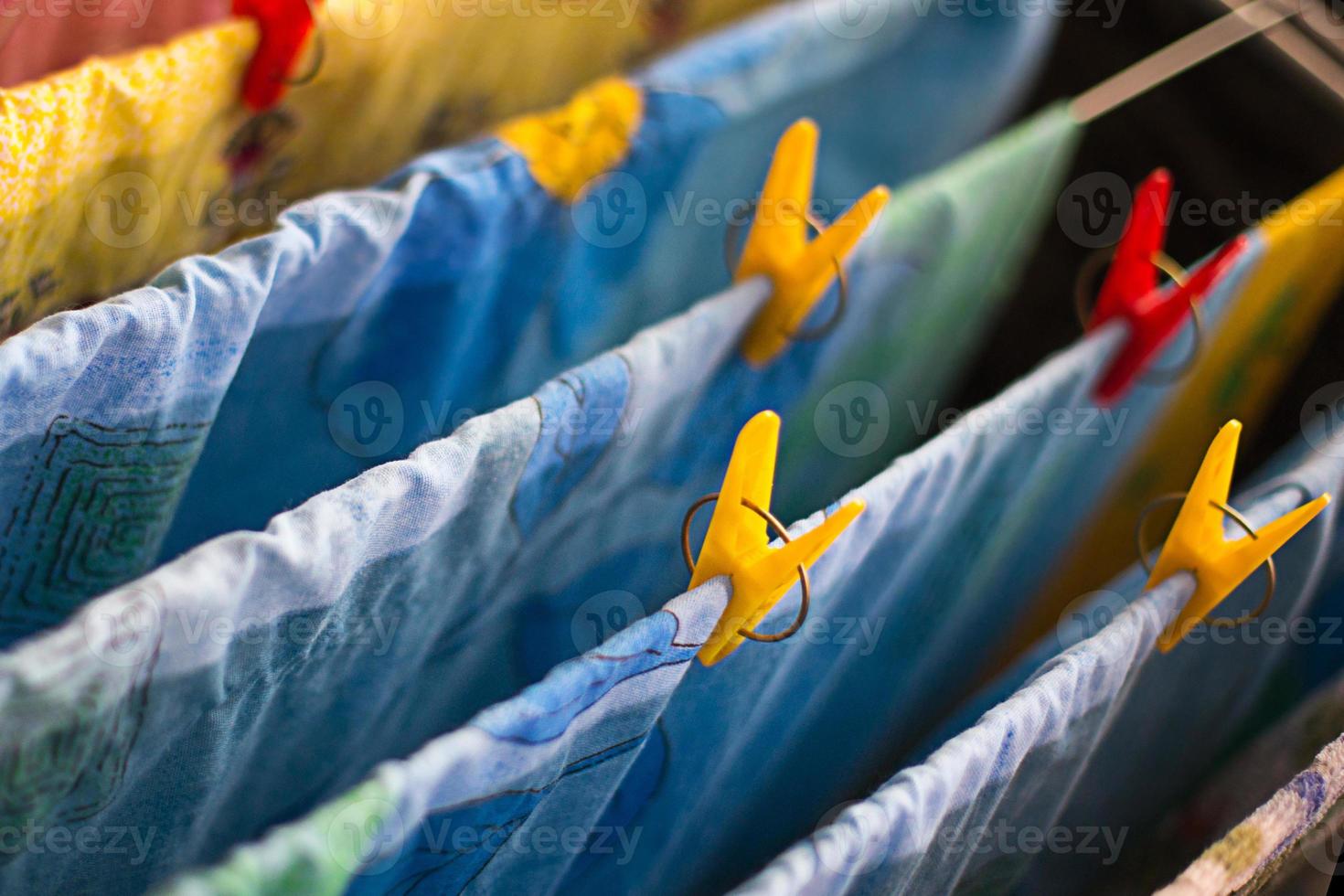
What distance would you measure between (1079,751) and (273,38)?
57 centimetres

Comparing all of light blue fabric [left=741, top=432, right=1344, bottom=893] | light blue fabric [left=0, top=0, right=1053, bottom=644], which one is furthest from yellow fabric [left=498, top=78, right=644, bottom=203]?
light blue fabric [left=741, top=432, right=1344, bottom=893]

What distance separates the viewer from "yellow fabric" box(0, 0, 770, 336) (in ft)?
1.86

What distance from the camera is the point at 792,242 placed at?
660mm

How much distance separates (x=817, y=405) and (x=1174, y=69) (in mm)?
441

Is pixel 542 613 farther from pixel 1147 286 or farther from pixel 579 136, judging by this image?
pixel 1147 286

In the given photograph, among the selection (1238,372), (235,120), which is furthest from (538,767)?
(1238,372)

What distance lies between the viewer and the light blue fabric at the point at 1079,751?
1.65 feet

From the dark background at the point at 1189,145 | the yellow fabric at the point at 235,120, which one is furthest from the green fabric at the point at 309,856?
the dark background at the point at 1189,145

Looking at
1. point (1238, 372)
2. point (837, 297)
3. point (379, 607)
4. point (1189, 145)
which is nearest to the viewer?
point (379, 607)

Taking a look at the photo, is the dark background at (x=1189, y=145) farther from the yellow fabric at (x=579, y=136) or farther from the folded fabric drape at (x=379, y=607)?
the yellow fabric at (x=579, y=136)

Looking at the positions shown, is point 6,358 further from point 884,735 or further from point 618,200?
point 884,735

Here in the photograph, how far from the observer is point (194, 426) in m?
0.56

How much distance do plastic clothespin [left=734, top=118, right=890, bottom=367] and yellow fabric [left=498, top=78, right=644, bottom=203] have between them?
107mm

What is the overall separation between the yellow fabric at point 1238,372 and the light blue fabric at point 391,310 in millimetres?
261
